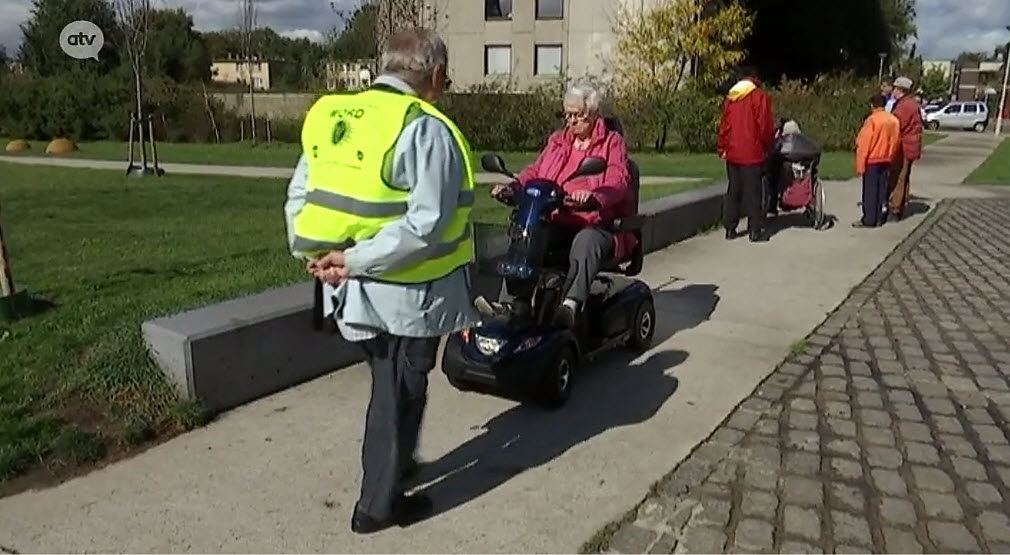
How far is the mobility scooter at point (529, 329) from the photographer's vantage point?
4094mm

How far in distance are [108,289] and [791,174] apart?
7617mm

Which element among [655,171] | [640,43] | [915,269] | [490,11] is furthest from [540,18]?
[915,269]

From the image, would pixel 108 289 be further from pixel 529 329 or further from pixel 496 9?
pixel 496 9

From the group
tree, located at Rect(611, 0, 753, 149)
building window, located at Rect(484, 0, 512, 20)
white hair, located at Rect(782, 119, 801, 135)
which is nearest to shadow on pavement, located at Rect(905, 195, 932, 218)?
white hair, located at Rect(782, 119, 801, 135)

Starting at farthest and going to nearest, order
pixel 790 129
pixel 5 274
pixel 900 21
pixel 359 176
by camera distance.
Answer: pixel 900 21 < pixel 790 129 < pixel 5 274 < pixel 359 176

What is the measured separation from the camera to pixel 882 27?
148ft

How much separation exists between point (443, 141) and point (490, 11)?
3860cm

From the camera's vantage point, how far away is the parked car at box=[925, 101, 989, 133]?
1912 inches

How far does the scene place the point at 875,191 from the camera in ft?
33.7

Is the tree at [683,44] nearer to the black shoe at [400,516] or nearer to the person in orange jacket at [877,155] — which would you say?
the person in orange jacket at [877,155]

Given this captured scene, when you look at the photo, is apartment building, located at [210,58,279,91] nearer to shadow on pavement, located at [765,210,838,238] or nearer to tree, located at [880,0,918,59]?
shadow on pavement, located at [765,210,838,238]

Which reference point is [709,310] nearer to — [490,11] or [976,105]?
[490,11]

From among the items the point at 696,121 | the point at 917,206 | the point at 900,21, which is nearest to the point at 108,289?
the point at 917,206

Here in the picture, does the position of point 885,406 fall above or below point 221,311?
below
